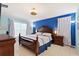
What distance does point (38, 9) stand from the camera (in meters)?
1.49

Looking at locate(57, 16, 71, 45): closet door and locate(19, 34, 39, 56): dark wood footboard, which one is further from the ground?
locate(57, 16, 71, 45): closet door

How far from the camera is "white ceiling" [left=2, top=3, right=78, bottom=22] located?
1429 millimetres

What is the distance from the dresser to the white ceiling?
40 centimetres

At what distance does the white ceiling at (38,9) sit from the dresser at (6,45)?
1.30 ft

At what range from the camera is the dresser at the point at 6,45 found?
1.32 m

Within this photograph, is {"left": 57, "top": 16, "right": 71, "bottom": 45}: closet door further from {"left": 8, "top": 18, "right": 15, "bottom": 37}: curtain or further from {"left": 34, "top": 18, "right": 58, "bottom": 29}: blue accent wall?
{"left": 8, "top": 18, "right": 15, "bottom": 37}: curtain

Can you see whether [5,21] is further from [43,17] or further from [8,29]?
[43,17]

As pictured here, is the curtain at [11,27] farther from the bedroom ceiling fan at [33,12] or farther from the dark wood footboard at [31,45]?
the bedroom ceiling fan at [33,12]

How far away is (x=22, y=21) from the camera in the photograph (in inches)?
61.0

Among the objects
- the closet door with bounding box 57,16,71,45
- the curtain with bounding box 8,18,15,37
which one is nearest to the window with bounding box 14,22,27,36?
the curtain with bounding box 8,18,15,37

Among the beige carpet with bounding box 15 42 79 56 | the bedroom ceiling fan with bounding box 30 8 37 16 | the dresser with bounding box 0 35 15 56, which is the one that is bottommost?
the beige carpet with bounding box 15 42 79 56

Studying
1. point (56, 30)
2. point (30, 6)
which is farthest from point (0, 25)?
point (56, 30)

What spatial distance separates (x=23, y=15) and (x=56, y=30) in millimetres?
692

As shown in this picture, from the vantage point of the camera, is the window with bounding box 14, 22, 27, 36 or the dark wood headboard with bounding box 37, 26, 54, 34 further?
the dark wood headboard with bounding box 37, 26, 54, 34
